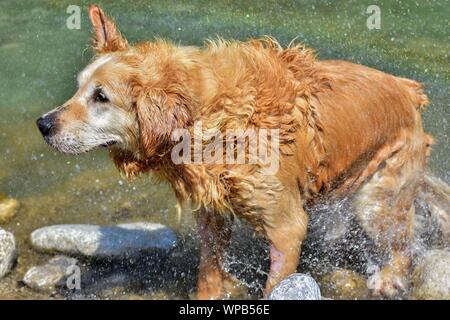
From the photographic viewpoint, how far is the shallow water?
715 cm

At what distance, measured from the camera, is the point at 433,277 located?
20.3 feet

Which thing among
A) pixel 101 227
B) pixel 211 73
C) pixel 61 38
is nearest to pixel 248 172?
pixel 211 73

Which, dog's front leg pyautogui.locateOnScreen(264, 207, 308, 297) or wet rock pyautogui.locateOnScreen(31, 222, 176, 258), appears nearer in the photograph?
dog's front leg pyautogui.locateOnScreen(264, 207, 308, 297)

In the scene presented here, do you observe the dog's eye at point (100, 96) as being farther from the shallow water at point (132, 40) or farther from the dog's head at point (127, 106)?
the shallow water at point (132, 40)

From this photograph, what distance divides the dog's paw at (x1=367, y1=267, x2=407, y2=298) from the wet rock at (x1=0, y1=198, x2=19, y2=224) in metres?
3.72

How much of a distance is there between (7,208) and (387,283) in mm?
3967

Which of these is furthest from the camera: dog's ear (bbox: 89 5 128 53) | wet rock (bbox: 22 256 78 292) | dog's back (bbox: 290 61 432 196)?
wet rock (bbox: 22 256 78 292)

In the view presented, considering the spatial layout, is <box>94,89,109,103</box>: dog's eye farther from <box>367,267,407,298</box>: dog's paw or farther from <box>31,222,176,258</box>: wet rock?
<box>367,267,407,298</box>: dog's paw

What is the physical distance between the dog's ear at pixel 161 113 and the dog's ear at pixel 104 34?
0.61 metres

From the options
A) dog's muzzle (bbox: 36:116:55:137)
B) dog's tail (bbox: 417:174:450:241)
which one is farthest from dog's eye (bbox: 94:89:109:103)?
dog's tail (bbox: 417:174:450:241)

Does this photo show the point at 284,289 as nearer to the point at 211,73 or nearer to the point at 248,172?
the point at 248,172

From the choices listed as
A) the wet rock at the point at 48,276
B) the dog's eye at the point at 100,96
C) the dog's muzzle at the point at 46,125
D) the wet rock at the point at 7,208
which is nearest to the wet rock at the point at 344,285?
the wet rock at the point at 48,276

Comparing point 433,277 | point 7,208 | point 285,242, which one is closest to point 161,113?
point 285,242

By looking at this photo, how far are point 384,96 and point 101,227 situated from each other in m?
3.07
